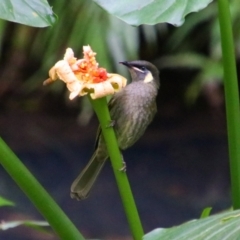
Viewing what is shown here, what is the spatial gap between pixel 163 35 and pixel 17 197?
3.18 ft

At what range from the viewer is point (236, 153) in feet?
2.50

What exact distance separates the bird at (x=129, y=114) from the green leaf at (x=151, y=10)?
0.55m

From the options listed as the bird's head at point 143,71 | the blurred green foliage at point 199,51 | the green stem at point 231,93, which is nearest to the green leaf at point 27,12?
the green stem at point 231,93

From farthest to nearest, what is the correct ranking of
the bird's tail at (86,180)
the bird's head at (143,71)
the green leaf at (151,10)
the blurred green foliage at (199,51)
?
the blurred green foliage at (199,51)
the bird's head at (143,71)
the bird's tail at (86,180)
the green leaf at (151,10)

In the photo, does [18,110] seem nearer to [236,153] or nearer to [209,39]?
[209,39]

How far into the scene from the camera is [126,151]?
3.19m

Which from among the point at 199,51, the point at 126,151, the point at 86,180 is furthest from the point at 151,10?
the point at 126,151

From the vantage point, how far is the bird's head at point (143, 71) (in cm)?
141

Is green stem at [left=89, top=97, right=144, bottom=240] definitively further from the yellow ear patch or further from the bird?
the yellow ear patch

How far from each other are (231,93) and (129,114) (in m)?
0.61

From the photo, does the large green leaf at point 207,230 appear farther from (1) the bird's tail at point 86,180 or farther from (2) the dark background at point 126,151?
(2) the dark background at point 126,151

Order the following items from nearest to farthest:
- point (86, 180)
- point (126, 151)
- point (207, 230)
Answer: point (207, 230) → point (86, 180) → point (126, 151)

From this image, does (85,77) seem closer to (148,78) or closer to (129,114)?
(129,114)

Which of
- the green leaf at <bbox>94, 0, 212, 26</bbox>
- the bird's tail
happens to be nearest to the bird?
the bird's tail
